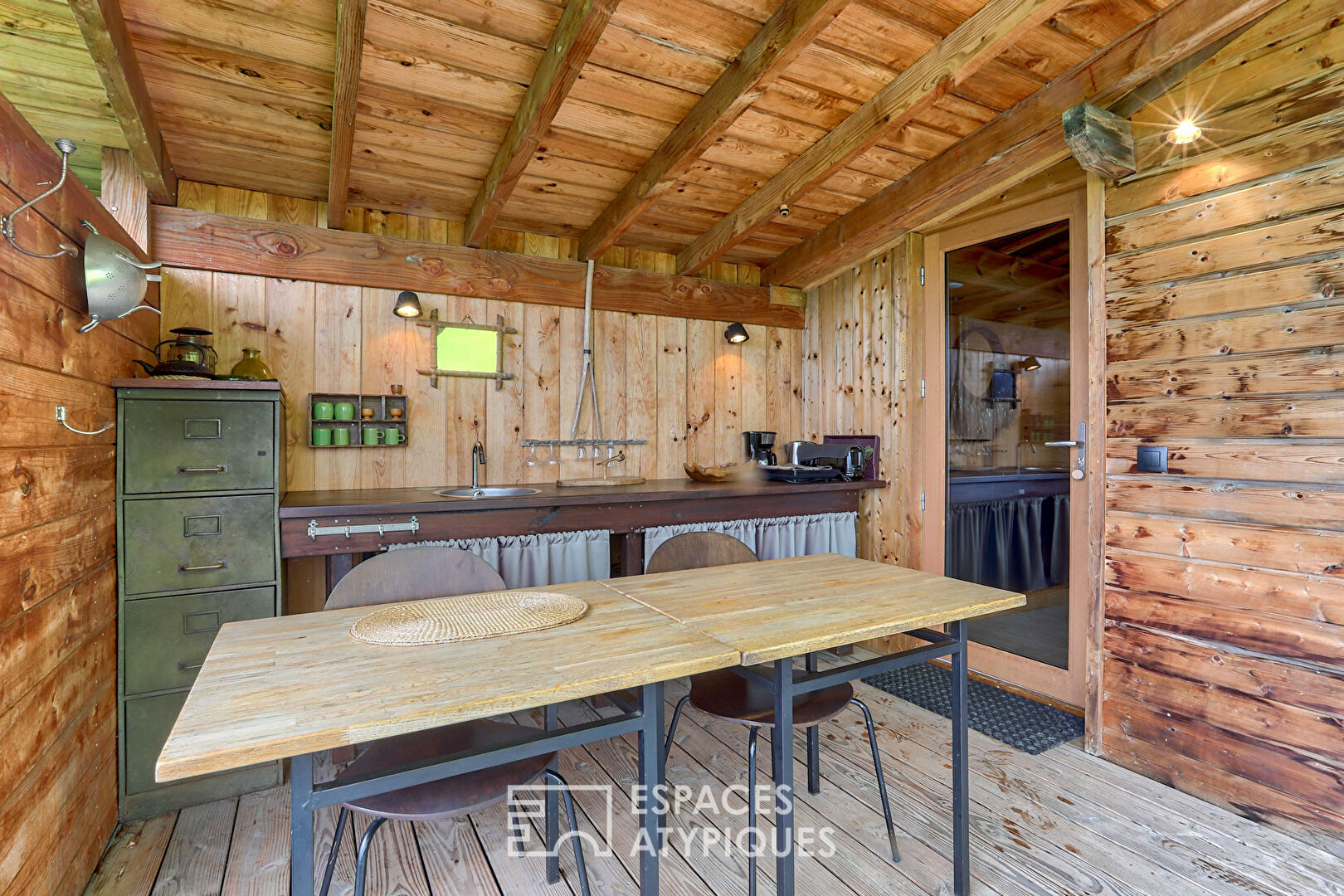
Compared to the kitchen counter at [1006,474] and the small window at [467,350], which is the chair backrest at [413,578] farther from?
the kitchen counter at [1006,474]

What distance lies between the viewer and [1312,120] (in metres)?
1.95

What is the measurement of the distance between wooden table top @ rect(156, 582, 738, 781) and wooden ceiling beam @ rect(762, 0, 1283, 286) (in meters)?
2.36

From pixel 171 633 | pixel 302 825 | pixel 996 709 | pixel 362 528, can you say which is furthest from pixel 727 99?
pixel 996 709

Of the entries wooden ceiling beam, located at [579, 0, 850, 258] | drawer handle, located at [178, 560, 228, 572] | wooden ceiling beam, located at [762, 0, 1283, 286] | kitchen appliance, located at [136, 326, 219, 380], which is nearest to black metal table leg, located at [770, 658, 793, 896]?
wooden ceiling beam, located at [579, 0, 850, 258]

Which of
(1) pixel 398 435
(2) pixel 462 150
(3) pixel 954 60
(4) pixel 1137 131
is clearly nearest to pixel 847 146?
(3) pixel 954 60

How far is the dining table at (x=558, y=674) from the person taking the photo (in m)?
0.96

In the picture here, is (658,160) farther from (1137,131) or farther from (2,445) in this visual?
(2,445)

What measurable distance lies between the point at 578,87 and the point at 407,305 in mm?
1282

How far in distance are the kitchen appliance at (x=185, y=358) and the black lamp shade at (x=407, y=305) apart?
77cm

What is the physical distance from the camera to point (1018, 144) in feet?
8.39

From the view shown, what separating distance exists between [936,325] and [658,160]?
1.67 meters

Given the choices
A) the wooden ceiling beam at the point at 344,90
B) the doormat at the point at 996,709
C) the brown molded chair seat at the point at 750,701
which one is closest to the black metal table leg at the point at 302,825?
the brown molded chair seat at the point at 750,701

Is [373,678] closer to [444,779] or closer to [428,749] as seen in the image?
[444,779]

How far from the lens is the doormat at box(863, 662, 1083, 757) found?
101 inches
